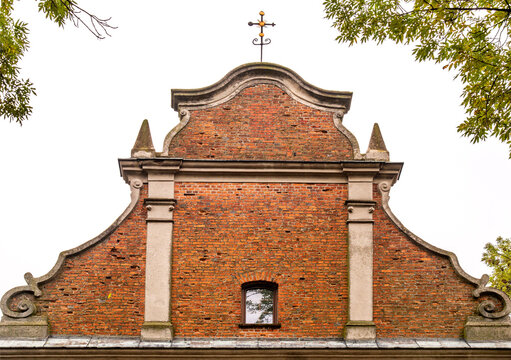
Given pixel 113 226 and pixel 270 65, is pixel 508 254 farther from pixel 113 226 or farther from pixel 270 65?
pixel 113 226

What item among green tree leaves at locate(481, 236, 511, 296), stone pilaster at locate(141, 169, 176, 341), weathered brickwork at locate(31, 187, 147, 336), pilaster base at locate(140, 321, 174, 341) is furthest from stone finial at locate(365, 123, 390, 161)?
green tree leaves at locate(481, 236, 511, 296)

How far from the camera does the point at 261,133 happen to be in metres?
14.7

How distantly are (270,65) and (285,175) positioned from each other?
2.20 meters

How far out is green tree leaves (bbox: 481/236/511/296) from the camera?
23125mm

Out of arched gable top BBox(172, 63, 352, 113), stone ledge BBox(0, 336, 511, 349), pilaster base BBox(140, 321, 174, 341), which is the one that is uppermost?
arched gable top BBox(172, 63, 352, 113)

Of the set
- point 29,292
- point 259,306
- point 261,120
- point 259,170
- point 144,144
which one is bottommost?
point 259,306

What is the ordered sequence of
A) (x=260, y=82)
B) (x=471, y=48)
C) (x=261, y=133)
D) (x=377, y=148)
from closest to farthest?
(x=471, y=48) → (x=377, y=148) → (x=261, y=133) → (x=260, y=82)

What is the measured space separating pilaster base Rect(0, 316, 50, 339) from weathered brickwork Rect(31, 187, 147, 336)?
18 centimetres

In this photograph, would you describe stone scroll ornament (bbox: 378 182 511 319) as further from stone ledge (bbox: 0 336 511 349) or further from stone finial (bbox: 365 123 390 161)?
stone finial (bbox: 365 123 390 161)

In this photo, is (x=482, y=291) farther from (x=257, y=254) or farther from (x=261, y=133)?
(x=261, y=133)

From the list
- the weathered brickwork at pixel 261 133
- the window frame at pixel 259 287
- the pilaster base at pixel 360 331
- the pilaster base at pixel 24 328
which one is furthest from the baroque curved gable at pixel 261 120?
the pilaster base at pixel 24 328

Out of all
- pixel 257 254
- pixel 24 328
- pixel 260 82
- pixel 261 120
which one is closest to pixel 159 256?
pixel 257 254

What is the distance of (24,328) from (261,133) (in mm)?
5393

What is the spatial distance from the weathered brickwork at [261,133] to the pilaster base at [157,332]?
3.09 meters
